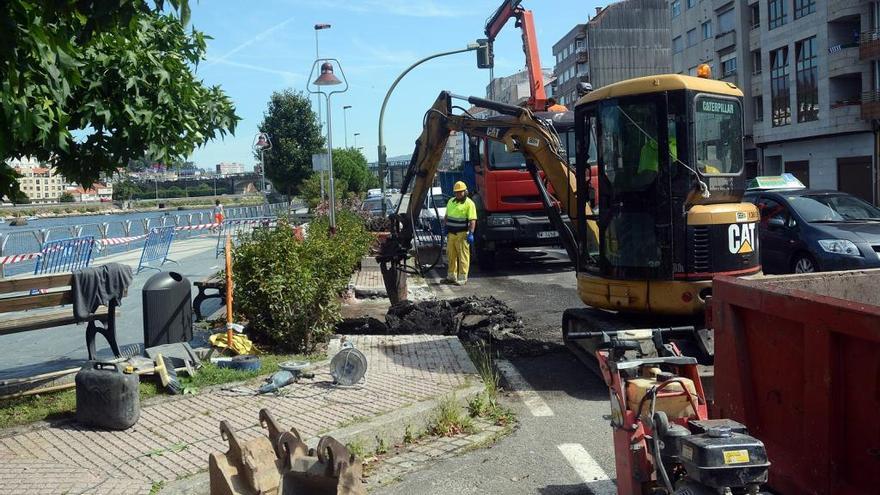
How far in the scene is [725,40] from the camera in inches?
1971

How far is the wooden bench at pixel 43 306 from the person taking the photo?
7.19m

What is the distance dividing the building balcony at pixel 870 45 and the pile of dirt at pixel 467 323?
3159cm

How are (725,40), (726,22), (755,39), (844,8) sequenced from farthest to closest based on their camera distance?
1. (726,22)
2. (725,40)
3. (755,39)
4. (844,8)

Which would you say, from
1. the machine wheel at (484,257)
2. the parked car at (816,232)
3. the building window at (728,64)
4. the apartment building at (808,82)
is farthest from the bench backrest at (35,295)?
the building window at (728,64)

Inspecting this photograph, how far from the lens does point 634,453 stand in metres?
3.97

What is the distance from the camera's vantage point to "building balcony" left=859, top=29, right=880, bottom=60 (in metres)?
35.4

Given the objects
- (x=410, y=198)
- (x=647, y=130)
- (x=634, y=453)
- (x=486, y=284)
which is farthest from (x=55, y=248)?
(x=634, y=453)

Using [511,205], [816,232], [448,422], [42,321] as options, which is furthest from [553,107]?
[42,321]

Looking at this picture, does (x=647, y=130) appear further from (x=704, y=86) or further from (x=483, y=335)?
(x=483, y=335)

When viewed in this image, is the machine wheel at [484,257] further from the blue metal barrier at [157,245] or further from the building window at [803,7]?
the building window at [803,7]

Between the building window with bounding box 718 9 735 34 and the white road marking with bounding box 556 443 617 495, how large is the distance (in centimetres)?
4923

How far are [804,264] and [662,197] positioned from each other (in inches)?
294

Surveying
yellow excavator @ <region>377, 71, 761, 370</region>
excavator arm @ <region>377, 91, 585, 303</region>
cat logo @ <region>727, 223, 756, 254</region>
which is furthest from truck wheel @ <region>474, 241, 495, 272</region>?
cat logo @ <region>727, 223, 756, 254</region>

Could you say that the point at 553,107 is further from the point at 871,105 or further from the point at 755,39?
the point at 755,39
